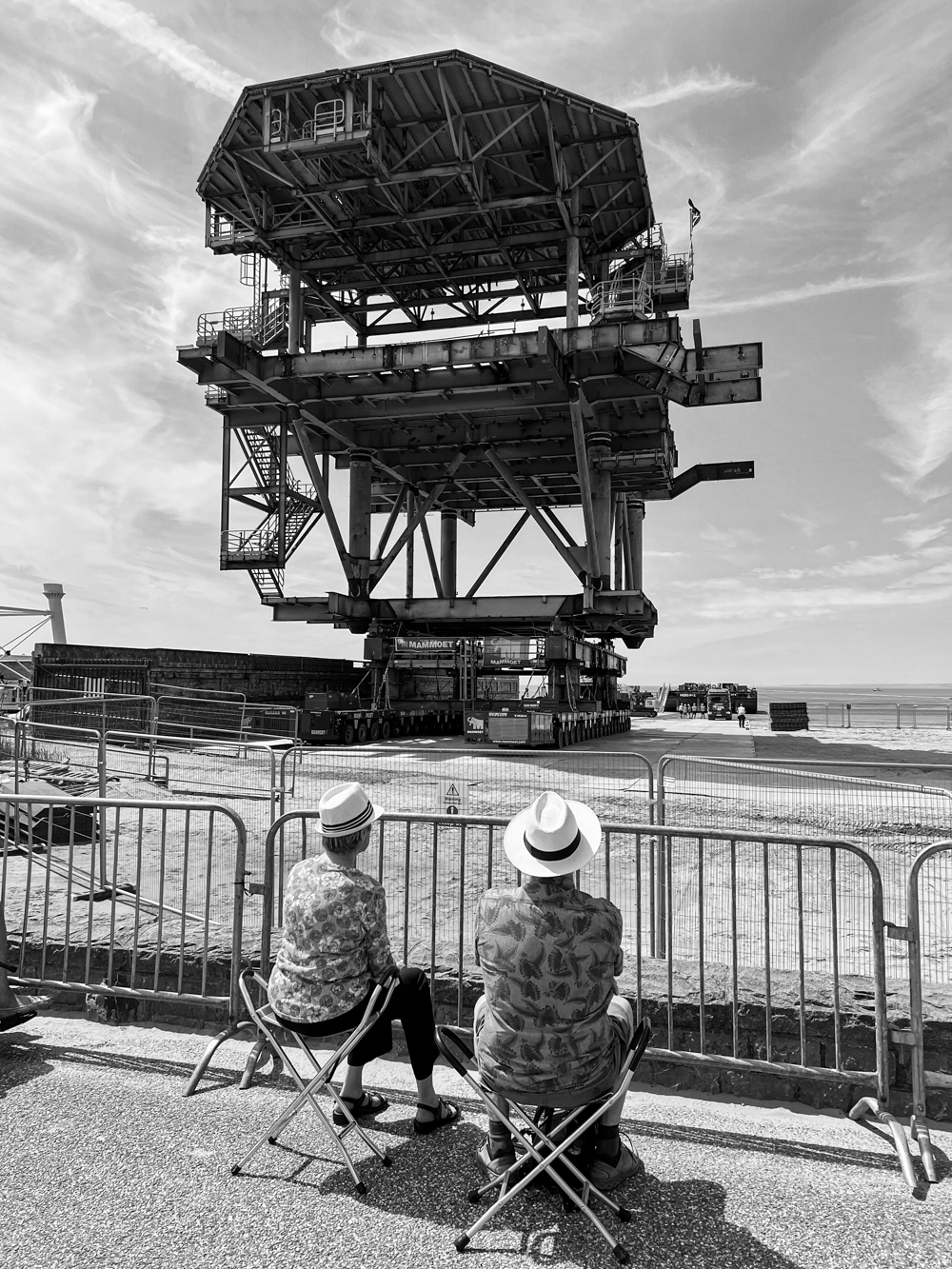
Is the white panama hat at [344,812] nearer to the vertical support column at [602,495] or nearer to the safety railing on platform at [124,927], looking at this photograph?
the safety railing on platform at [124,927]

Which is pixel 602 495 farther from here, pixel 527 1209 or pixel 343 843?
pixel 527 1209

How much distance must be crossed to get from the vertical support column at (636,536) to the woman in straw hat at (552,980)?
3657 cm

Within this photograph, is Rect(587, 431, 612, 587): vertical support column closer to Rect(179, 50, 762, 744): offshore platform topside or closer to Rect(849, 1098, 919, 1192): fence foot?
Rect(179, 50, 762, 744): offshore platform topside

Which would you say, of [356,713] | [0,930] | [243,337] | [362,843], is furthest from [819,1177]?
[243,337]

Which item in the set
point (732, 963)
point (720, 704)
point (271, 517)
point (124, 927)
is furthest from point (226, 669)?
point (720, 704)

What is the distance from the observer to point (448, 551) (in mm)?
41562

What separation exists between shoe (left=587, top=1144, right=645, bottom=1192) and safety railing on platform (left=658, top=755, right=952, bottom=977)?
529cm

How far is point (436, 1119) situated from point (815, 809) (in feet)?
24.9

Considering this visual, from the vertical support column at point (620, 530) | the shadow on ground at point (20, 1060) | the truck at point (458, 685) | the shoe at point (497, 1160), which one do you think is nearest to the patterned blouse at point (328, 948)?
the shoe at point (497, 1160)

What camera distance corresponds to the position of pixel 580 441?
27.2 meters

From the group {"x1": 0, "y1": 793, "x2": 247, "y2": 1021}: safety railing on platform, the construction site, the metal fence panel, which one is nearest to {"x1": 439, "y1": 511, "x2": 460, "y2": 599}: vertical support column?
the construction site

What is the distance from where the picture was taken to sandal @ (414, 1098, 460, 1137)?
362 centimetres

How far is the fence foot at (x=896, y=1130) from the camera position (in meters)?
3.35

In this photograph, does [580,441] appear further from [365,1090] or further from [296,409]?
[365,1090]
